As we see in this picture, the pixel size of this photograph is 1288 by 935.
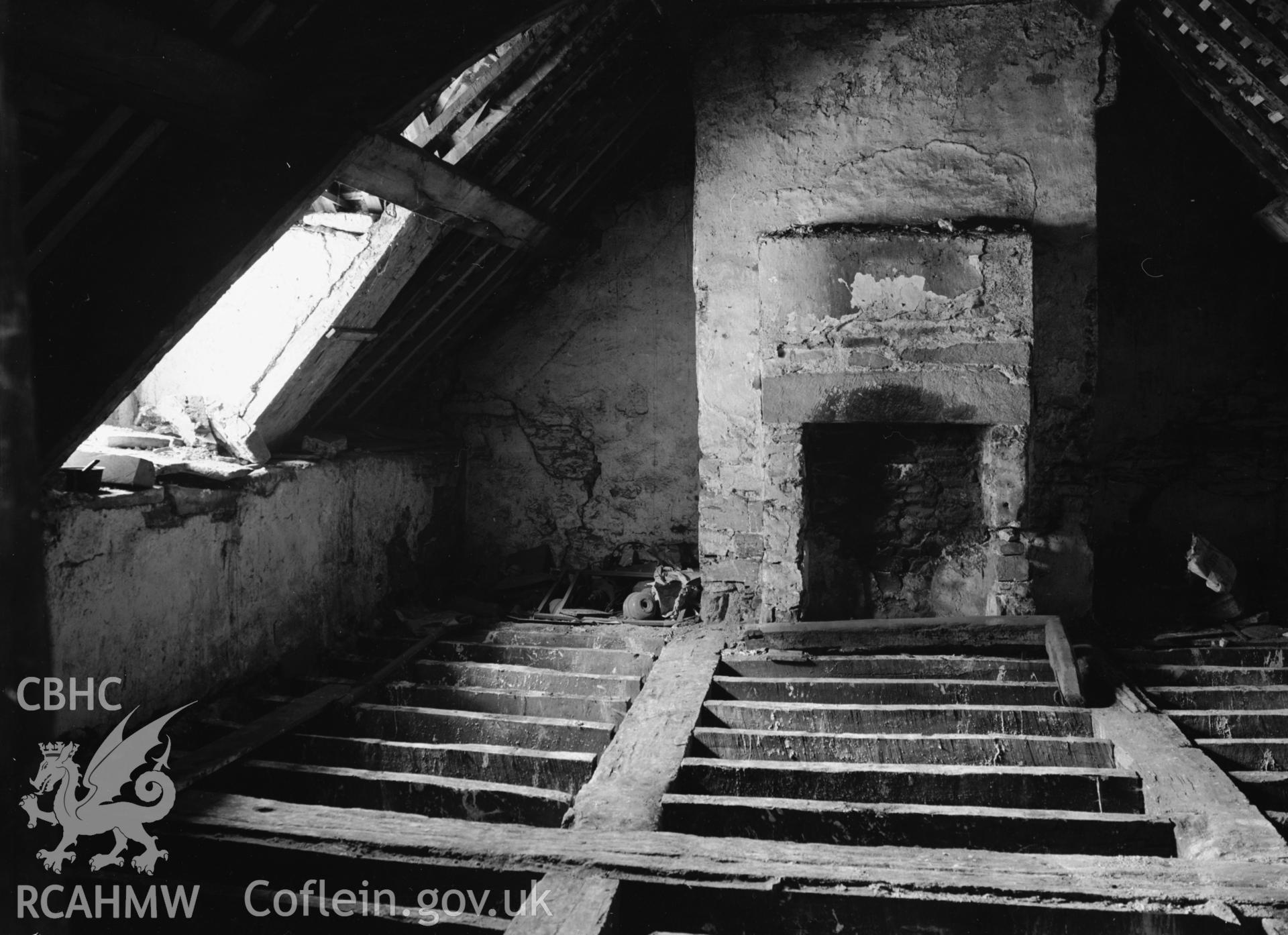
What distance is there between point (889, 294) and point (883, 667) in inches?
69.3

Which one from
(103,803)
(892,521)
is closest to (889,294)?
(892,521)

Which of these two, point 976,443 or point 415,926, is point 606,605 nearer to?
point 976,443

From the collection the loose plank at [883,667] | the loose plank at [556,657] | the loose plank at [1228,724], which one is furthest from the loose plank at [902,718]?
the loose plank at [556,657]

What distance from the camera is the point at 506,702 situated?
160 inches

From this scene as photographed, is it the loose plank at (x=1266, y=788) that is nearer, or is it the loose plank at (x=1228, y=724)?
the loose plank at (x=1266, y=788)

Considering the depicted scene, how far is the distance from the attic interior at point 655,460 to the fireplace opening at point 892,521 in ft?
0.08

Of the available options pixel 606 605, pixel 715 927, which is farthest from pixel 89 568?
pixel 606 605

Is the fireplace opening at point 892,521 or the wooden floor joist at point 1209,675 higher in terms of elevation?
the fireplace opening at point 892,521

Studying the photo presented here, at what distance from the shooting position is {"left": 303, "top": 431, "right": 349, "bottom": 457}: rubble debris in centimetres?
479

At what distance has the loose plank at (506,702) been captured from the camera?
3.96 m

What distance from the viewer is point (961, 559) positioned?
5.01 m

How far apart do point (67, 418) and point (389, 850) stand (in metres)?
1.56

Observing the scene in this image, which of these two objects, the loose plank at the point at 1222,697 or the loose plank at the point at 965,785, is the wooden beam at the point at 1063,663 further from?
the loose plank at the point at 965,785

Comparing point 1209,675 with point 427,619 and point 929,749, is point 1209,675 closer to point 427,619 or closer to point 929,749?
point 929,749
